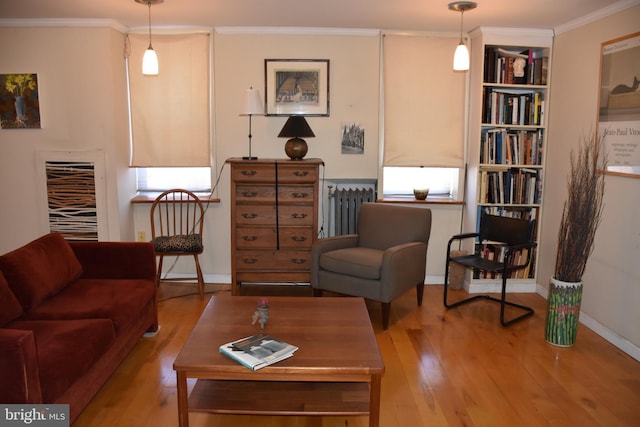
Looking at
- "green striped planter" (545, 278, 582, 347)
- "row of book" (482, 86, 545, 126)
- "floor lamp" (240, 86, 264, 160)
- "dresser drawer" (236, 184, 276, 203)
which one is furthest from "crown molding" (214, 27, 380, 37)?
"green striped planter" (545, 278, 582, 347)

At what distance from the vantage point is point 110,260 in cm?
329

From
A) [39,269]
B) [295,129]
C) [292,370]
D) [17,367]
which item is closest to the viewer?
[17,367]

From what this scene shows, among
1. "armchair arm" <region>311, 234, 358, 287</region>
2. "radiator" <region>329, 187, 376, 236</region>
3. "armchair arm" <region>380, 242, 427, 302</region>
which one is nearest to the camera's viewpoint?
"armchair arm" <region>380, 242, 427, 302</region>

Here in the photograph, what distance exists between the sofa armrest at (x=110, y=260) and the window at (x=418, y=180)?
2354mm

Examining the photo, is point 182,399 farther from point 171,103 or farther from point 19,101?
point 19,101

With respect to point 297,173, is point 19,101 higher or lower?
higher

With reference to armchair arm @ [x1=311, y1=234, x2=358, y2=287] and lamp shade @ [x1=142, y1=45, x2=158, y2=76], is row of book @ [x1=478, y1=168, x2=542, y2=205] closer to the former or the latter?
armchair arm @ [x1=311, y1=234, x2=358, y2=287]

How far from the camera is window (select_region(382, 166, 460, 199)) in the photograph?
4730mm

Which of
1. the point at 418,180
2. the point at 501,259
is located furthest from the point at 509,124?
the point at 501,259

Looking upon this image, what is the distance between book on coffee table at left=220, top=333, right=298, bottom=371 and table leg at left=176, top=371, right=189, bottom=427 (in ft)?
0.65

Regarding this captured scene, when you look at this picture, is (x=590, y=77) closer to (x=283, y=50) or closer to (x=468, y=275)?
(x=468, y=275)

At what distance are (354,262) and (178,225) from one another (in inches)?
71.3

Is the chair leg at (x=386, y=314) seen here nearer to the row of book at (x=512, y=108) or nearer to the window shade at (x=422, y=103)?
the window shade at (x=422, y=103)

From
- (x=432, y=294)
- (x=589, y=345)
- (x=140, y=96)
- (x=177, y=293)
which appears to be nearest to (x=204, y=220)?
(x=177, y=293)
